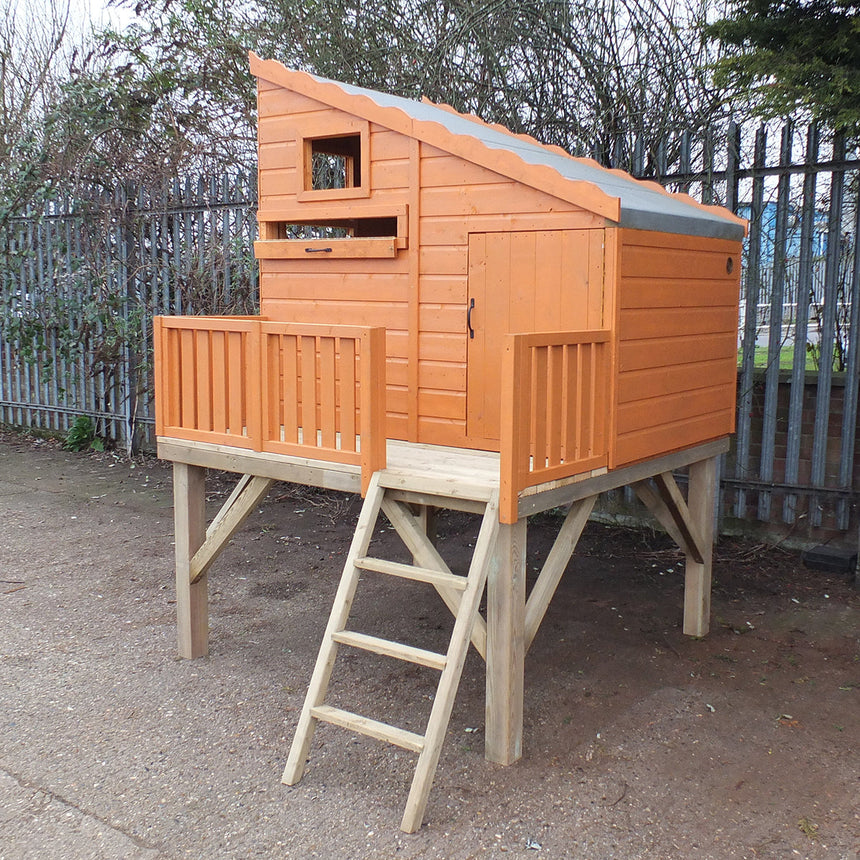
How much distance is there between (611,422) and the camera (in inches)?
168

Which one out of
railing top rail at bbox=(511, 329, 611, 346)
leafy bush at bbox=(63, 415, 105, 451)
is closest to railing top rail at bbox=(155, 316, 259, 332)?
railing top rail at bbox=(511, 329, 611, 346)

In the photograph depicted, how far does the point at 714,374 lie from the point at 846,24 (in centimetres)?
198

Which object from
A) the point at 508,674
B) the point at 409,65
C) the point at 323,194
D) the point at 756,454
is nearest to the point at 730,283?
the point at 756,454

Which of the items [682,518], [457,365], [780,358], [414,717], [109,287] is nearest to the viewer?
[414,717]

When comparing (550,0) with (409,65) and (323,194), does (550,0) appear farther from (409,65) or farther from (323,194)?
(323,194)

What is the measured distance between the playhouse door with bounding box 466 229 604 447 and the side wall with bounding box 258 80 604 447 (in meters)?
0.05

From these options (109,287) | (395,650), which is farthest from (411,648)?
(109,287)

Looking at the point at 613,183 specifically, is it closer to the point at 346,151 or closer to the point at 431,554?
the point at 346,151

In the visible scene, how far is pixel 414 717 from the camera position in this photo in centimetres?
432

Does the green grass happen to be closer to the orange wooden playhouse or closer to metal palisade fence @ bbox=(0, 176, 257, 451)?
the orange wooden playhouse

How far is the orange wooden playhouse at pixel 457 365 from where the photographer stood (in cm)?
385

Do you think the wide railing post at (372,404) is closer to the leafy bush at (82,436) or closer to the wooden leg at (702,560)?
the wooden leg at (702,560)

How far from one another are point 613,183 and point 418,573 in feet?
7.90

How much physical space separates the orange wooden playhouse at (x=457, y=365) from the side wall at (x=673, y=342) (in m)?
0.02
